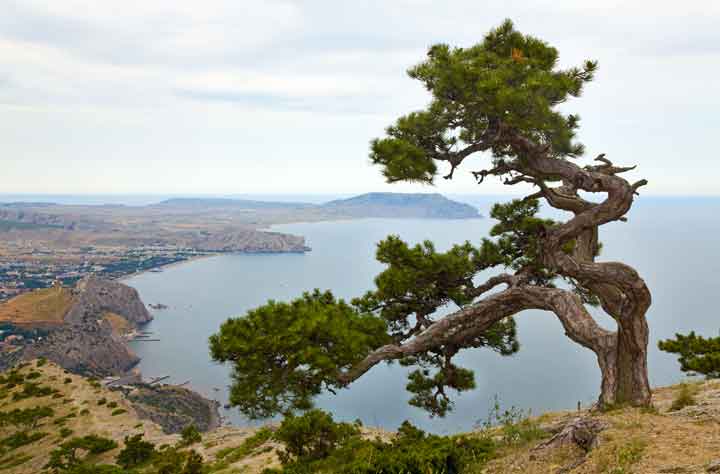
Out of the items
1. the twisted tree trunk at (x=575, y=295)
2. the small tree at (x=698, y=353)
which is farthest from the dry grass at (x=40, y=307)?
the small tree at (x=698, y=353)

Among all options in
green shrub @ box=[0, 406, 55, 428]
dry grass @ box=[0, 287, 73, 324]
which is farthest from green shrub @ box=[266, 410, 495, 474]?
dry grass @ box=[0, 287, 73, 324]

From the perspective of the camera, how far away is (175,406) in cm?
7262

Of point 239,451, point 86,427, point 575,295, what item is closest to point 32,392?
point 86,427

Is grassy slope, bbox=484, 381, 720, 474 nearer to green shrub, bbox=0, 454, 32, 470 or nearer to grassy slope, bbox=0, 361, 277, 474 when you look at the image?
grassy slope, bbox=0, 361, 277, 474

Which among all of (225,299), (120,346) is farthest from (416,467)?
(225,299)

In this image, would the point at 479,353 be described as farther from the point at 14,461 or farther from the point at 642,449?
the point at 642,449

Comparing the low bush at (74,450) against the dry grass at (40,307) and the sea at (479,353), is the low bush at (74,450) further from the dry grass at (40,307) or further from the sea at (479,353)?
the dry grass at (40,307)

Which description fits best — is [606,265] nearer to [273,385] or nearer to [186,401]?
[273,385]

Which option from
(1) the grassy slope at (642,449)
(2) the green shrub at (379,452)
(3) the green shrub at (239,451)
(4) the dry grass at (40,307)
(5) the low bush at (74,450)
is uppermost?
(1) the grassy slope at (642,449)

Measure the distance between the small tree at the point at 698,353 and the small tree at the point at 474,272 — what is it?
335 cm

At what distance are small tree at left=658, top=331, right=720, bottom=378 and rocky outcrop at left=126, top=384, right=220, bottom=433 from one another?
219 feet

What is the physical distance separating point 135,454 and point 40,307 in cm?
13422

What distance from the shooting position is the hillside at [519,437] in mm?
6781

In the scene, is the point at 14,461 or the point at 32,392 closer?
the point at 14,461
